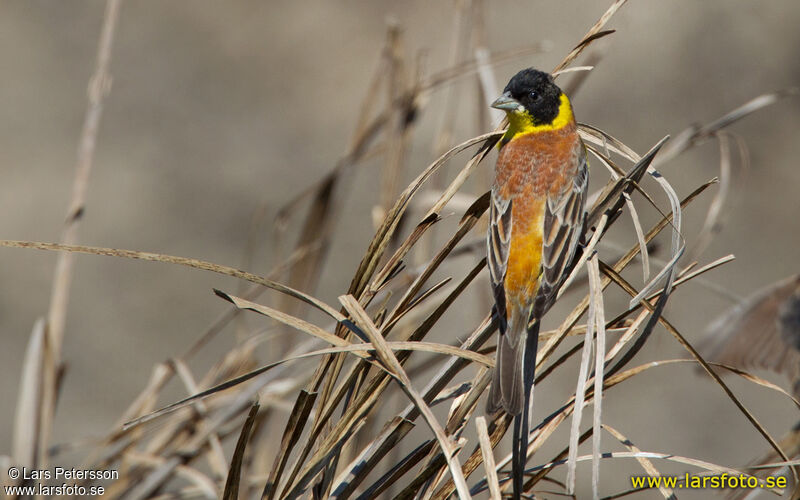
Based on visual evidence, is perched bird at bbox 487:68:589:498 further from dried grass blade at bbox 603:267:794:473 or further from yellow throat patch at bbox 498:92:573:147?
dried grass blade at bbox 603:267:794:473

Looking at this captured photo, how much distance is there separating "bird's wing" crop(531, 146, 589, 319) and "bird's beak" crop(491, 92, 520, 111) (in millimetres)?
287

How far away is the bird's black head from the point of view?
2.33m

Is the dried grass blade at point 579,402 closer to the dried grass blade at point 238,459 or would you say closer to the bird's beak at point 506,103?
the dried grass blade at point 238,459

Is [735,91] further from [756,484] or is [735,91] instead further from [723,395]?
[756,484]

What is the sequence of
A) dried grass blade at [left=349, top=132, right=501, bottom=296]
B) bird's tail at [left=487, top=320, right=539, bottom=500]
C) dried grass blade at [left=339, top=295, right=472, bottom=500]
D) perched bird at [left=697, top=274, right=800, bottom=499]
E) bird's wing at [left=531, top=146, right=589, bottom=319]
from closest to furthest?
dried grass blade at [left=339, top=295, right=472, bottom=500] → bird's tail at [left=487, top=320, right=539, bottom=500] → dried grass blade at [left=349, top=132, right=501, bottom=296] → bird's wing at [left=531, top=146, right=589, bottom=319] → perched bird at [left=697, top=274, right=800, bottom=499]

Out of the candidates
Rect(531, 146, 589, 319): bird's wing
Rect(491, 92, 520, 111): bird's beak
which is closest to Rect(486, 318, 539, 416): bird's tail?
Rect(531, 146, 589, 319): bird's wing

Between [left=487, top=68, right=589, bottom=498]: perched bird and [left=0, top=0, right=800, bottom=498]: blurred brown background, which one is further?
[left=0, top=0, right=800, bottom=498]: blurred brown background

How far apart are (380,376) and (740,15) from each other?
6.24 m

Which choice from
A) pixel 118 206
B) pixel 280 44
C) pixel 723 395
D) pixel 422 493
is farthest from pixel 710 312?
pixel 422 493

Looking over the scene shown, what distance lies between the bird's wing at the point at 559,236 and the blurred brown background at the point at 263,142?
3.67 metres

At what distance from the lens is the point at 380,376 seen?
150cm

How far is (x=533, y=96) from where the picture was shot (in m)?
2.38

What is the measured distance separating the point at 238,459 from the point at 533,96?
142cm

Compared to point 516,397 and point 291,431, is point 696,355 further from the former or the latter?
point 291,431
